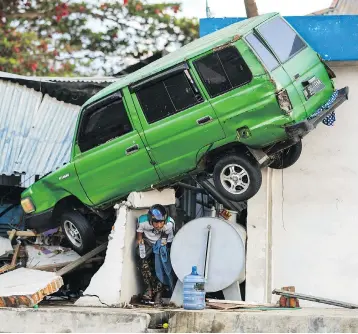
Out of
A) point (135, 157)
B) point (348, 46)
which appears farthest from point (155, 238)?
point (348, 46)

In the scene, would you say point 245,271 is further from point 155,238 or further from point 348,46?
point 348,46

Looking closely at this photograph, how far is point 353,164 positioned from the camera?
12188mm

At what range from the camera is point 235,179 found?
1162cm

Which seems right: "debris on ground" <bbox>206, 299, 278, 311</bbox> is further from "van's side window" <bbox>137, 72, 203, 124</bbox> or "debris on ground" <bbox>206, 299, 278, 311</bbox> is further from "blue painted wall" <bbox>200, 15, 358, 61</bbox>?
"blue painted wall" <bbox>200, 15, 358, 61</bbox>

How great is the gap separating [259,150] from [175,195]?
2.18m

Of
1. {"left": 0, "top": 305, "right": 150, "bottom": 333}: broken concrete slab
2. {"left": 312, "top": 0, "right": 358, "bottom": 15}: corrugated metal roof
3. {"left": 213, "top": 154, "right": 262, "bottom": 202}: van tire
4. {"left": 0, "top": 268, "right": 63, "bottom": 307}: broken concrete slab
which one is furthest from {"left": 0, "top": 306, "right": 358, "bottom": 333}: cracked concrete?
{"left": 312, "top": 0, "right": 358, "bottom": 15}: corrugated metal roof

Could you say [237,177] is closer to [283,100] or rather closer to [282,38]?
[283,100]

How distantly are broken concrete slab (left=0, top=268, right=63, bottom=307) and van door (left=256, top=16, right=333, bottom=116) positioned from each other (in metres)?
3.98

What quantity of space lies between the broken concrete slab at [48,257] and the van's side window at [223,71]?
3393 mm

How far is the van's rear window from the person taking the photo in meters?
11.6

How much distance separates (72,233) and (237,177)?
283 cm

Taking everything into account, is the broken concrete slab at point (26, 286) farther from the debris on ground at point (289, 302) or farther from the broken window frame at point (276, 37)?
the broken window frame at point (276, 37)

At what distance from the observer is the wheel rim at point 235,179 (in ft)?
38.0

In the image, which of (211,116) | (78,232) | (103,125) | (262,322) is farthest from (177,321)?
(103,125)
